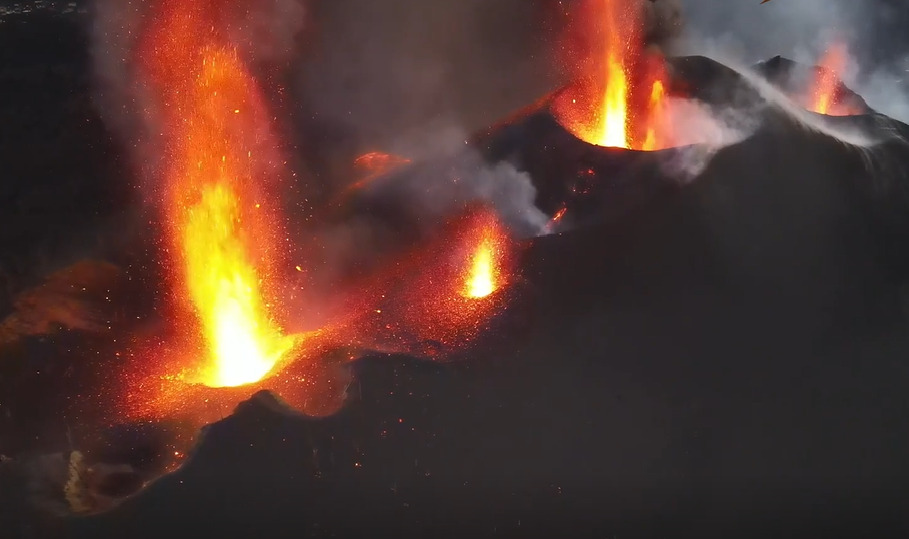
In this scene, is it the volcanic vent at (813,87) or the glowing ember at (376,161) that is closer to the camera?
the glowing ember at (376,161)

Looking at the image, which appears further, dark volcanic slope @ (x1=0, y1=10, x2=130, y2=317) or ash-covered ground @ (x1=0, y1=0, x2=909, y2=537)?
dark volcanic slope @ (x1=0, y1=10, x2=130, y2=317)

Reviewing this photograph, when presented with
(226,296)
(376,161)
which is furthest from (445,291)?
(376,161)

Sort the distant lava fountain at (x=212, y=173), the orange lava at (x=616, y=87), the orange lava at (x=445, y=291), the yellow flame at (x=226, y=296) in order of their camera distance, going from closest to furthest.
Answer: the orange lava at (x=445, y=291), the yellow flame at (x=226, y=296), the distant lava fountain at (x=212, y=173), the orange lava at (x=616, y=87)

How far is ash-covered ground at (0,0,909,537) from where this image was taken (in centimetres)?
589

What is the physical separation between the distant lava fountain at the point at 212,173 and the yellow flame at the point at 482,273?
229 centimetres

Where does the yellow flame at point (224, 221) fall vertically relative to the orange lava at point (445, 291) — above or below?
above

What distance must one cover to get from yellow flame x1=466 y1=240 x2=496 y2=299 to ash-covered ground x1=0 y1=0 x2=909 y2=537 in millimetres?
329

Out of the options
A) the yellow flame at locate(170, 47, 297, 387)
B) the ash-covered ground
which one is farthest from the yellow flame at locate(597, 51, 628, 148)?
the yellow flame at locate(170, 47, 297, 387)

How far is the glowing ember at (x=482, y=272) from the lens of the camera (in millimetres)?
7078

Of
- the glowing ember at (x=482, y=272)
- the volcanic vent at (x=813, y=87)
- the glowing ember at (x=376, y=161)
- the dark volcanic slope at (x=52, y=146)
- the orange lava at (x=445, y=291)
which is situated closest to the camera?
the orange lava at (x=445, y=291)

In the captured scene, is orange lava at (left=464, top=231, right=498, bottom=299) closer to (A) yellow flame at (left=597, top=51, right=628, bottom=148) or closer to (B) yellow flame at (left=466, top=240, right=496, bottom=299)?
(B) yellow flame at (left=466, top=240, right=496, bottom=299)

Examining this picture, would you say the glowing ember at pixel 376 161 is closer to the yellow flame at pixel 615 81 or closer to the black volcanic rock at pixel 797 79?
the yellow flame at pixel 615 81

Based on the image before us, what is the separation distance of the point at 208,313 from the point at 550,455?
4.14 metres

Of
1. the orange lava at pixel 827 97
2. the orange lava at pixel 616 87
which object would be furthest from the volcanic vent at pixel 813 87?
the orange lava at pixel 616 87
